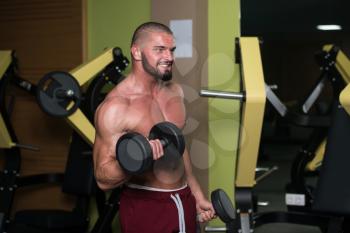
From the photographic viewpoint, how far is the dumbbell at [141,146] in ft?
4.23

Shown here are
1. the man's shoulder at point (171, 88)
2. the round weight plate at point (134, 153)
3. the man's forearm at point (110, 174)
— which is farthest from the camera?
the man's shoulder at point (171, 88)

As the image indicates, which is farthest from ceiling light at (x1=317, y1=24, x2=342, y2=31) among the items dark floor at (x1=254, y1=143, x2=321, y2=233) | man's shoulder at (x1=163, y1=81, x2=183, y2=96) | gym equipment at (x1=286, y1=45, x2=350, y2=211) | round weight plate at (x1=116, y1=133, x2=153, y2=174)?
round weight plate at (x1=116, y1=133, x2=153, y2=174)

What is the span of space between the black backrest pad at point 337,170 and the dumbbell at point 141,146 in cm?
79

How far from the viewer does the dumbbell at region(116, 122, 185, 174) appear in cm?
129

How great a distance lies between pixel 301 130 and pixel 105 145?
8133 mm

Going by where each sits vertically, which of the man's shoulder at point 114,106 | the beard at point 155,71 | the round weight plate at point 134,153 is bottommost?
the round weight plate at point 134,153

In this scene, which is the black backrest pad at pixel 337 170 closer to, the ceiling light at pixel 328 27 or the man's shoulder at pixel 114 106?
the man's shoulder at pixel 114 106

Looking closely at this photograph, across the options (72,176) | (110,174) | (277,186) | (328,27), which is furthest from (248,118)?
(328,27)

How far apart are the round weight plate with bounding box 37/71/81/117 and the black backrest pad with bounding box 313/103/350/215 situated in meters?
1.20

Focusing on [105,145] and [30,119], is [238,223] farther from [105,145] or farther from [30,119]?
[30,119]

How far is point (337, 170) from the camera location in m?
1.93

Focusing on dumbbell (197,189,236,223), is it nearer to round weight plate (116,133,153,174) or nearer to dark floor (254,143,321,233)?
round weight plate (116,133,153,174)

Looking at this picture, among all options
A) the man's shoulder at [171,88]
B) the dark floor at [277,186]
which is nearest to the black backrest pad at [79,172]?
the man's shoulder at [171,88]

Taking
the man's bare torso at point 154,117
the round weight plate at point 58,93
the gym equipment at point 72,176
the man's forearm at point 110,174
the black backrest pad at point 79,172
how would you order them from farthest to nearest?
the black backrest pad at point 79,172
the gym equipment at point 72,176
the round weight plate at point 58,93
the man's bare torso at point 154,117
the man's forearm at point 110,174
